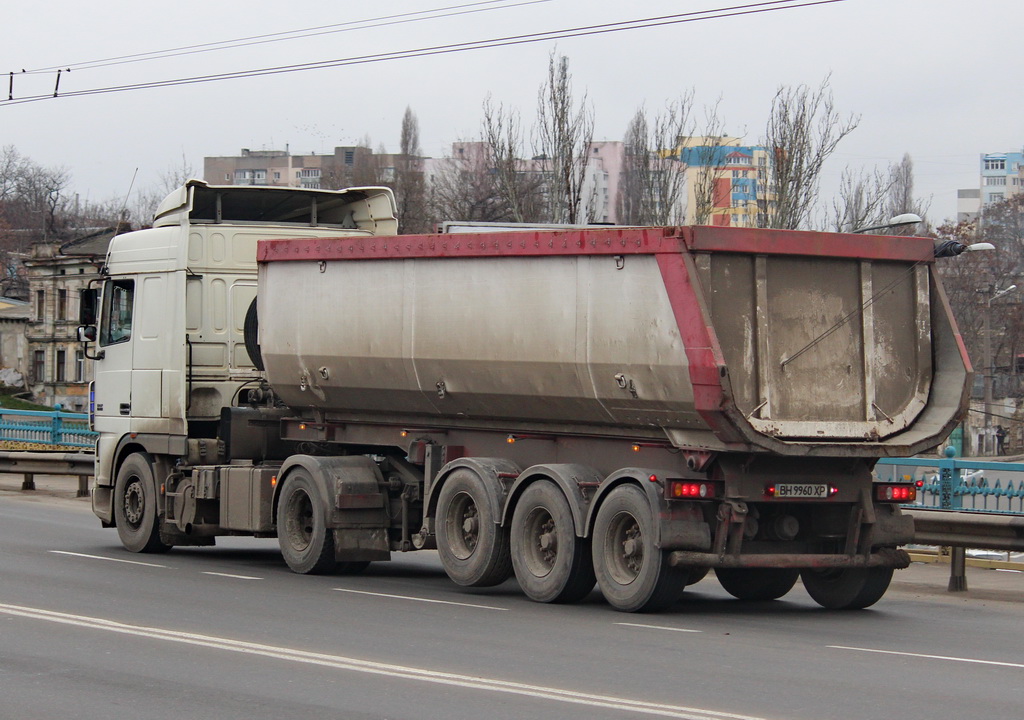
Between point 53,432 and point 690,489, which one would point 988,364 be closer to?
point 53,432

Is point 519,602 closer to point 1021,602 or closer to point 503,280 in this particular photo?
point 503,280

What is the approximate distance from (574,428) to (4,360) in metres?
79.3

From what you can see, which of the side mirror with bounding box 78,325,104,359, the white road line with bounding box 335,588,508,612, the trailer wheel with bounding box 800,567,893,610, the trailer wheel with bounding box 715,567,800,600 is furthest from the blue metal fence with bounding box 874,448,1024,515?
the side mirror with bounding box 78,325,104,359

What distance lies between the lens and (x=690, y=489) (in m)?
11.3

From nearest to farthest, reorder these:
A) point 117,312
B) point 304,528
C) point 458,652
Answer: point 458,652 < point 304,528 < point 117,312

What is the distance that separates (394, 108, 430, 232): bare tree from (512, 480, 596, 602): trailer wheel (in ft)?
151

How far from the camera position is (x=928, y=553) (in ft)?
56.6

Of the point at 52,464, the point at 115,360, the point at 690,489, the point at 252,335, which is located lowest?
the point at 52,464

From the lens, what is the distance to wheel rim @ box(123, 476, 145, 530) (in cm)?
1671

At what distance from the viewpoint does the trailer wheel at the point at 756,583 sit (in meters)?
13.0

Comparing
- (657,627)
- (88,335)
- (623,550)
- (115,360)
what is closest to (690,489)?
(623,550)

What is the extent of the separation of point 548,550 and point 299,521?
3.40m

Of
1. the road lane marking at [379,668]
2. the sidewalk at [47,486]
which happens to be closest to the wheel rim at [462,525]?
the road lane marking at [379,668]

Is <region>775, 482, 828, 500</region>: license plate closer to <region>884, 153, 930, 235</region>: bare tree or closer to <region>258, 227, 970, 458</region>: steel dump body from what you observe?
<region>258, 227, 970, 458</region>: steel dump body
